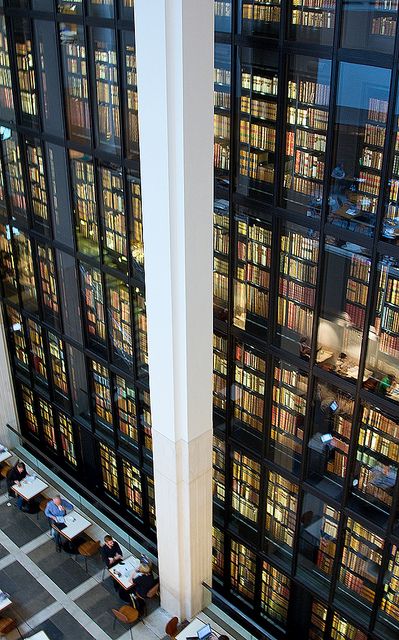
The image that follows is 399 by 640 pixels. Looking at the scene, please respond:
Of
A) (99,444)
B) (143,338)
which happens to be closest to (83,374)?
(99,444)

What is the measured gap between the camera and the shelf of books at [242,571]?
867cm

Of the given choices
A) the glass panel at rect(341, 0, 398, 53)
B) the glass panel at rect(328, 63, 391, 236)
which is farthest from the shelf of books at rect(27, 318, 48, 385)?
the glass panel at rect(341, 0, 398, 53)

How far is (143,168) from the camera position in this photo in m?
6.34

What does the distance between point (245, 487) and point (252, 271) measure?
8.50ft

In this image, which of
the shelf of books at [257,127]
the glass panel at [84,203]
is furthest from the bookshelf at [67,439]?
the shelf of books at [257,127]

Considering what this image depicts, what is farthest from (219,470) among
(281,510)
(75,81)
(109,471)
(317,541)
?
(75,81)

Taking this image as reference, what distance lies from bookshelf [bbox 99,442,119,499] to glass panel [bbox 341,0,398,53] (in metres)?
6.26

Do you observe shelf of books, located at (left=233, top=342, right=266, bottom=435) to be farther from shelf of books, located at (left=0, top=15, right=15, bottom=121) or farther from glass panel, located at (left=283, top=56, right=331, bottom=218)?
shelf of books, located at (left=0, top=15, right=15, bottom=121)

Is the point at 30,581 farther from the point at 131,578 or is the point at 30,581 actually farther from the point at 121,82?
the point at 121,82

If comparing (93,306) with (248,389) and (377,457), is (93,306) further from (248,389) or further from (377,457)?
(377,457)

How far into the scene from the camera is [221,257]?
7.36 m

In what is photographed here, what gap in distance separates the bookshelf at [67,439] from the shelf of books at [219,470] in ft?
8.81

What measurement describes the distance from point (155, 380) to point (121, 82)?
114 inches

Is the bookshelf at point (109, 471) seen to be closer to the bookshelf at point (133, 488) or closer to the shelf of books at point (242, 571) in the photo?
the bookshelf at point (133, 488)
